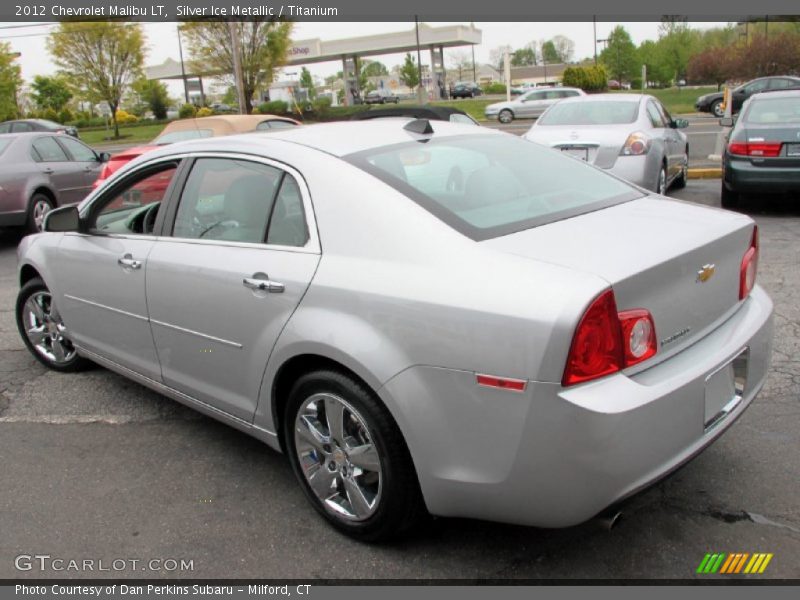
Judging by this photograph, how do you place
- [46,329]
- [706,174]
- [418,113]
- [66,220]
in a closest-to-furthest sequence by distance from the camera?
[66,220] → [46,329] → [418,113] → [706,174]

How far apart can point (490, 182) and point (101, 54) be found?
47.2 m

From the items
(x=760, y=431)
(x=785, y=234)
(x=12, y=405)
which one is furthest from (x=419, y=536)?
(x=785, y=234)

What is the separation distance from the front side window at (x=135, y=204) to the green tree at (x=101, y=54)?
42731 millimetres

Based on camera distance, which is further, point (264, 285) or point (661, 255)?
A: point (264, 285)

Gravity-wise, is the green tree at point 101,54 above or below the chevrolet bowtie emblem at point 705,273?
above

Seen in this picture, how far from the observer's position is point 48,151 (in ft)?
34.6

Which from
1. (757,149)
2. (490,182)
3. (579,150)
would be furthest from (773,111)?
(490,182)

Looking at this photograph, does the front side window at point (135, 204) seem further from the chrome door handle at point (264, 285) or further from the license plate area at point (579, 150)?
the license plate area at point (579, 150)

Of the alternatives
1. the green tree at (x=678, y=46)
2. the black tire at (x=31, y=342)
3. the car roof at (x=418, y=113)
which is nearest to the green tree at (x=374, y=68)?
the green tree at (x=678, y=46)

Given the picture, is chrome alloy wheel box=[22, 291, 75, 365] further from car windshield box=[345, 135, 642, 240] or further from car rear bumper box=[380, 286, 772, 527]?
car rear bumper box=[380, 286, 772, 527]

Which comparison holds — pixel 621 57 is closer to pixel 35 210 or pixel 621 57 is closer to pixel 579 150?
pixel 579 150

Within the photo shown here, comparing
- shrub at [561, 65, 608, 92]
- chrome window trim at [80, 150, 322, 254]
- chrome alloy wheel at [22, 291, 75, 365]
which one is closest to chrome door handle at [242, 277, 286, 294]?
chrome window trim at [80, 150, 322, 254]

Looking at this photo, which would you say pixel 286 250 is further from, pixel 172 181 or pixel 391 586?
pixel 391 586

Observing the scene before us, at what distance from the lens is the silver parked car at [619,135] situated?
8477 mm
